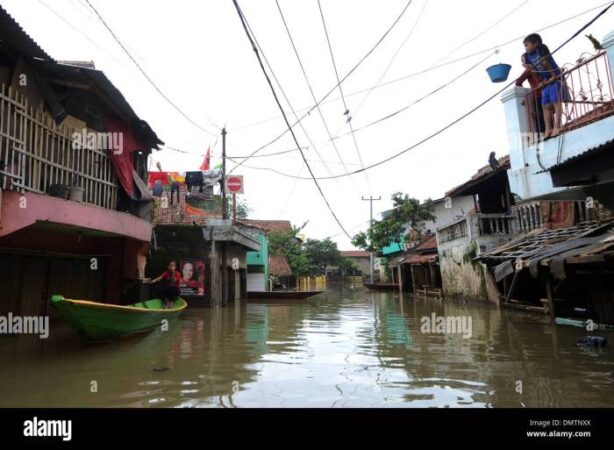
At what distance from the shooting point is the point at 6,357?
8180 mm

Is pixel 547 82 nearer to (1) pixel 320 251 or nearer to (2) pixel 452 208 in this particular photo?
(2) pixel 452 208

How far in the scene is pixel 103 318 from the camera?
27.2ft

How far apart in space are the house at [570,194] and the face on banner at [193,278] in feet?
36.8

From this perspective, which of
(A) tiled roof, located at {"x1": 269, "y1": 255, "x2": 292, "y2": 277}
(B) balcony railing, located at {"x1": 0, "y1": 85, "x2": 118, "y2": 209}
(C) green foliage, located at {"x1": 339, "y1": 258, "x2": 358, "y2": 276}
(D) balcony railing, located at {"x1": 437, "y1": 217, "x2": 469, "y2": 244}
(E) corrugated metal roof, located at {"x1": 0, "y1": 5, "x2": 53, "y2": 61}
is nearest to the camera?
(E) corrugated metal roof, located at {"x1": 0, "y1": 5, "x2": 53, "y2": 61}

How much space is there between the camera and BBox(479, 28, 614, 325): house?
25.8 feet

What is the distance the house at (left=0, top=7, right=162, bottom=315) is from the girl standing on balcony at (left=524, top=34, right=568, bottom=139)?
29.7 feet

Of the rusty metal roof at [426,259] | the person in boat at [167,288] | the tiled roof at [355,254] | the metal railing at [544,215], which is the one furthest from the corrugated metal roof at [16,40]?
the tiled roof at [355,254]

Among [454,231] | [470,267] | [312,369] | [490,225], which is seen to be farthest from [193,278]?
[490,225]

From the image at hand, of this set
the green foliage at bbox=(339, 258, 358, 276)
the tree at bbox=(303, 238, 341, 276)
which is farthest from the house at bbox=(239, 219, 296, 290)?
the green foliage at bbox=(339, 258, 358, 276)

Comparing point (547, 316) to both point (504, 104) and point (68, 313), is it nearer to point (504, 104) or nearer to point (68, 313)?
point (504, 104)

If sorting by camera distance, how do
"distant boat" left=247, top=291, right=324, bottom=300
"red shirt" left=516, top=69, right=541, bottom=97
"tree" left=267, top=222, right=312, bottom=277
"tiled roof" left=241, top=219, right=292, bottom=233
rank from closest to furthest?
"red shirt" left=516, top=69, right=541, bottom=97, "distant boat" left=247, top=291, right=324, bottom=300, "tree" left=267, top=222, right=312, bottom=277, "tiled roof" left=241, top=219, right=292, bottom=233

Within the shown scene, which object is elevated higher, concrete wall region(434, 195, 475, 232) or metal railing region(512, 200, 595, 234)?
concrete wall region(434, 195, 475, 232)

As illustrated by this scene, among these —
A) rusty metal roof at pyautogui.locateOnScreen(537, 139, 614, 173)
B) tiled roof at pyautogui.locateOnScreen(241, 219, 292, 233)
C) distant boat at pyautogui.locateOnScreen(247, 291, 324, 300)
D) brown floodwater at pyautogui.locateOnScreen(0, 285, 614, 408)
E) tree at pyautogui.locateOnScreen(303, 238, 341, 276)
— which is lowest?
brown floodwater at pyautogui.locateOnScreen(0, 285, 614, 408)

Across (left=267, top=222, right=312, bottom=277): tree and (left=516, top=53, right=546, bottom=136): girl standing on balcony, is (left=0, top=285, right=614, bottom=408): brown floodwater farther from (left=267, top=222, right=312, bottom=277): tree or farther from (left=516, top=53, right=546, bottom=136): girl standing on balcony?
(left=267, top=222, right=312, bottom=277): tree
